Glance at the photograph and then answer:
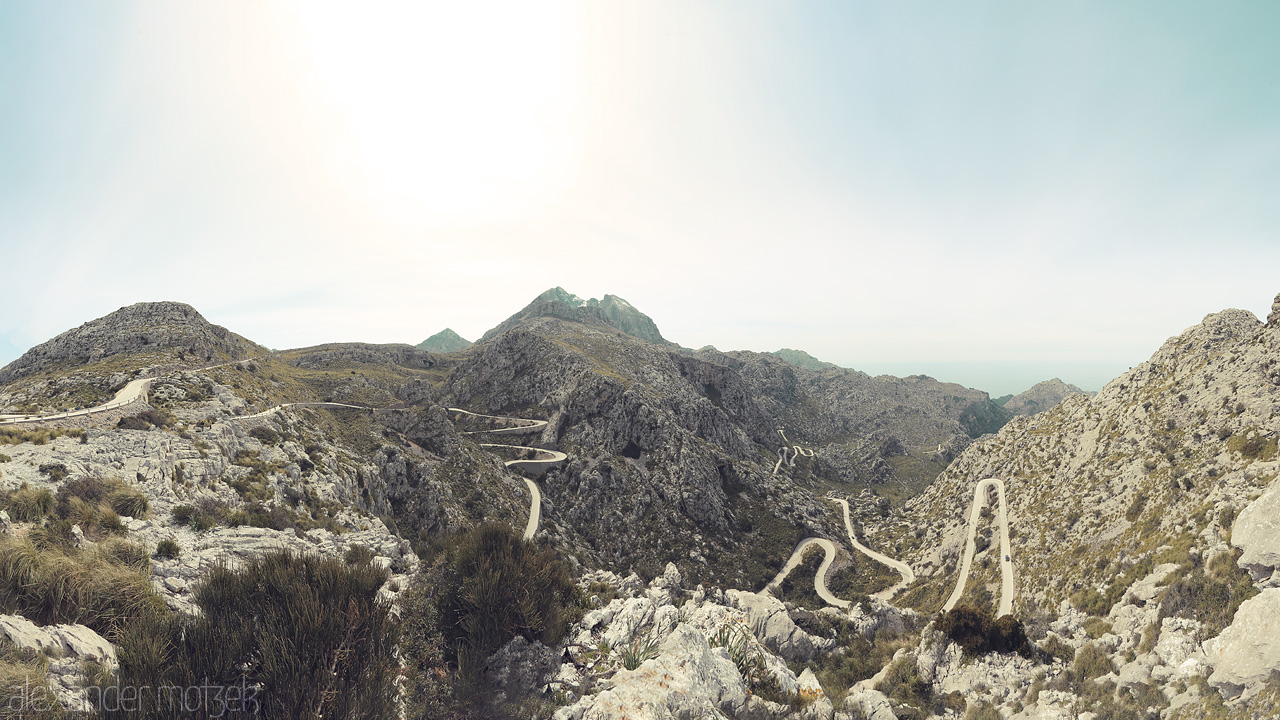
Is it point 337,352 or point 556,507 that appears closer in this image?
point 556,507

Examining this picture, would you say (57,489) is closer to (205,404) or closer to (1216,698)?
(205,404)

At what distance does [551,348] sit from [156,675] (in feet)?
387

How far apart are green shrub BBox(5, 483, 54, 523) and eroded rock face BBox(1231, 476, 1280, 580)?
55996 millimetres

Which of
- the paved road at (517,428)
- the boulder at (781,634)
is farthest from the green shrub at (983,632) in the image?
the paved road at (517,428)

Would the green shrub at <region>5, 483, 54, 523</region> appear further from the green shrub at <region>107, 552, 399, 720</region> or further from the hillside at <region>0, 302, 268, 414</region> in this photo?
the hillside at <region>0, 302, 268, 414</region>

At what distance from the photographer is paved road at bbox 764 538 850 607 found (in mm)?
62375

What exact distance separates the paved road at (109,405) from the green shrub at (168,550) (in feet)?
80.6

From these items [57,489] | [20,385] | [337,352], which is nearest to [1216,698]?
[57,489]

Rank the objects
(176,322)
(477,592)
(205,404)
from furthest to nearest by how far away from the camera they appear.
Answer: (176,322), (205,404), (477,592)

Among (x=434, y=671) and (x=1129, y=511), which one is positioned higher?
(x=434, y=671)

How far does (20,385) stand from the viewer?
4303 centimetres

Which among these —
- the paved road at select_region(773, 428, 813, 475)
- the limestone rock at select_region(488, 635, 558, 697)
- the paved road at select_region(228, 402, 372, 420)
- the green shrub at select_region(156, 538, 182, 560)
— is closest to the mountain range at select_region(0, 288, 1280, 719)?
the limestone rock at select_region(488, 635, 558, 697)

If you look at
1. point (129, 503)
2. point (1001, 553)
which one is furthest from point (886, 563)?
point (129, 503)

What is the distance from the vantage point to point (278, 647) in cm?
860
